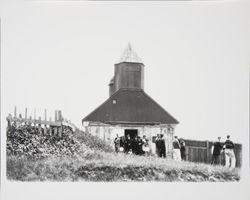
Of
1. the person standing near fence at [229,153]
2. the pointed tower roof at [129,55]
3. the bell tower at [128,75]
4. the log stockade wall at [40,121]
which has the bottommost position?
the person standing near fence at [229,153]

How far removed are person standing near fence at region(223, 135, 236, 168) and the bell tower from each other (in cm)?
88

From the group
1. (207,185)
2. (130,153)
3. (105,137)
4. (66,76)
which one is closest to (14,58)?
(66,76)

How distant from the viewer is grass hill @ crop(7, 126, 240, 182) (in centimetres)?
363

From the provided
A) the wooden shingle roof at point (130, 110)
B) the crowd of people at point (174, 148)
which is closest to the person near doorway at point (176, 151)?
the crowd of people at point (174, 148)

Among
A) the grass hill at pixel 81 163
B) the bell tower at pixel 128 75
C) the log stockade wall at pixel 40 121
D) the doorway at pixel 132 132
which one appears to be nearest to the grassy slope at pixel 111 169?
the grass hill at pixel 81 163

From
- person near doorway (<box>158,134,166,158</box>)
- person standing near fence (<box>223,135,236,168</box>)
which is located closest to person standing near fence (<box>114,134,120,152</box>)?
person near doorway (<box>158,134,166,158</box>)

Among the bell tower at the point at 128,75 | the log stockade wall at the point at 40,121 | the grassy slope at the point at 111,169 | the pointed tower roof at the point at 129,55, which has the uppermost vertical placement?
the pointed tower roof at the point at 129,55

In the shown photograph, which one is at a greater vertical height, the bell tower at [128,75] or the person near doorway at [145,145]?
the bell tower at [128,75]

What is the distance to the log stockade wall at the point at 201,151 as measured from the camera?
372 centimetres

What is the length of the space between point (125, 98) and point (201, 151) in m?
0.80

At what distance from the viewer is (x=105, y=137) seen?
3.72 metres

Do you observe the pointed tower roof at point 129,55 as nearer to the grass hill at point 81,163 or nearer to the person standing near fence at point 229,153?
the grass hill at point 81,163

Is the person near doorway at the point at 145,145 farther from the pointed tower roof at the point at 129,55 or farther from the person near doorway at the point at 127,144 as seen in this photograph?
the pointed tower roof at the point at 129,55

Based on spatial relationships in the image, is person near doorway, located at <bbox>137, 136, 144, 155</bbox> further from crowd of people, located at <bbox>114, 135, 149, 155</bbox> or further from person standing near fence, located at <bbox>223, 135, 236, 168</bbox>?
person standing near fence, located at <bbox>223, 135, 236, 168</bbox>
